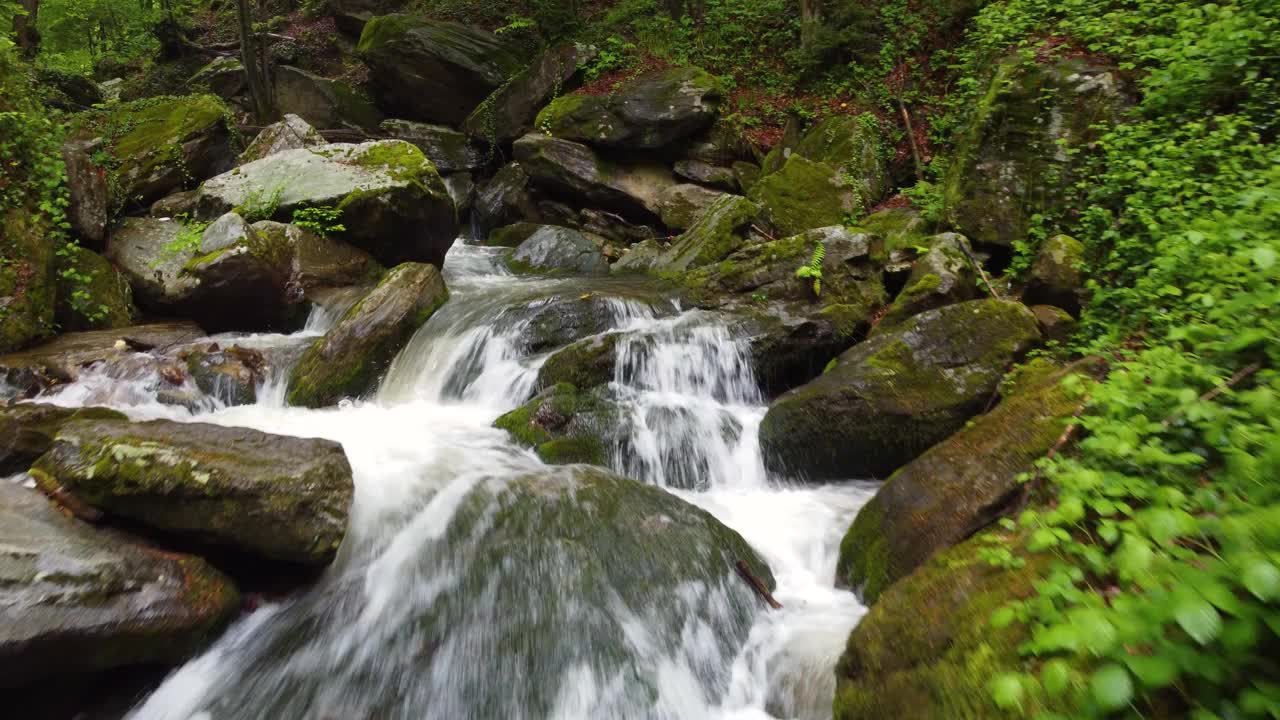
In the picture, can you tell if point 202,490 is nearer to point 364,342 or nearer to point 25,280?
point 364,342

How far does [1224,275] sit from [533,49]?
729 inches

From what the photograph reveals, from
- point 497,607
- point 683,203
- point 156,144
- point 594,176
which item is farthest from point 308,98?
point 497,607

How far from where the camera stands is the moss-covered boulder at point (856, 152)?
10.6m

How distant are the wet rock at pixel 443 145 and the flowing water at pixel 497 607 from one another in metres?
11.6

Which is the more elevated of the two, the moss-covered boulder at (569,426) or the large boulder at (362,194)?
the large boulder at (362,194)

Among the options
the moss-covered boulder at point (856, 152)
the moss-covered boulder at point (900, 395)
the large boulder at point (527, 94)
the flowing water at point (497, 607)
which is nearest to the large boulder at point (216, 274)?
the flowing water at point (497, 607)

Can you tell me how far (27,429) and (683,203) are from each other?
35.7 ft

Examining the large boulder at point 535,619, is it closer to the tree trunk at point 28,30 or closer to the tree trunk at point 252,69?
the tree trunk at point 28,30

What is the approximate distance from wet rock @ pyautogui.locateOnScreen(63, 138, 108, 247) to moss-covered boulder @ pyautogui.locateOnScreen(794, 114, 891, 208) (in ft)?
36.8

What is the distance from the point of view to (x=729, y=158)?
13633 mm

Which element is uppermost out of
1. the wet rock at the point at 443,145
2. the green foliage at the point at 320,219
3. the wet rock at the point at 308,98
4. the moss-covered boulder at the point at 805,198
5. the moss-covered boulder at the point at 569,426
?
the wet rock at the point at 308,98

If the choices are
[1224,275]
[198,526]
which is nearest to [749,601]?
[1224,275]

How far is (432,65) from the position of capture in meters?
16.5

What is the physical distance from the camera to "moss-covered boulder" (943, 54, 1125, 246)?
6754 mm
